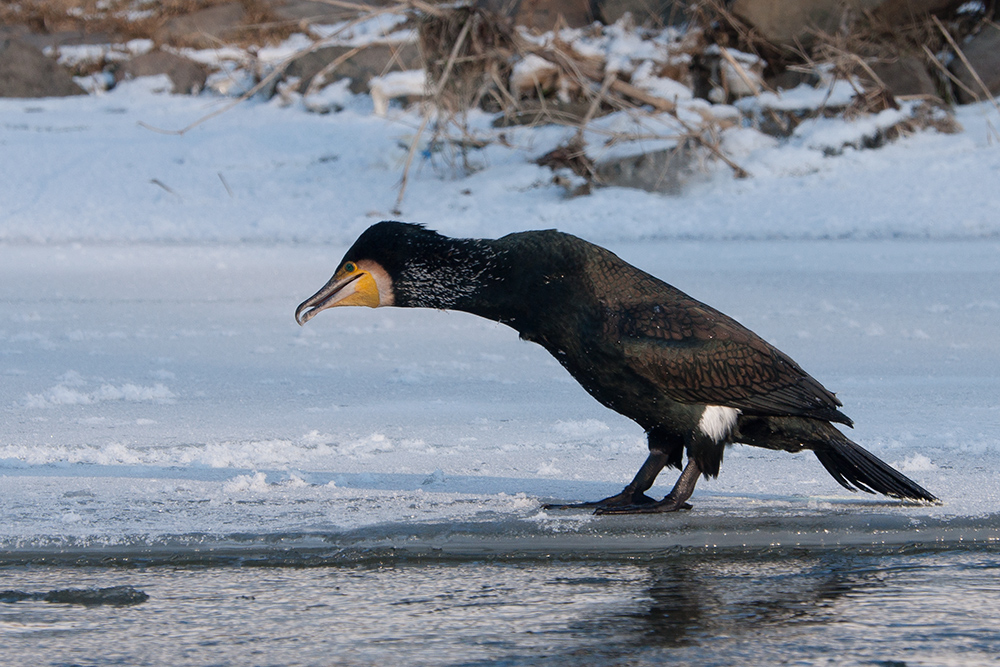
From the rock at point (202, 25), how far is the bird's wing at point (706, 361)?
13.8 metres

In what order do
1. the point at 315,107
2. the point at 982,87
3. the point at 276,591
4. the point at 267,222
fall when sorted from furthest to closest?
the point at 315,107, the point at 982,87, the point at 267,222, the point at 276,591

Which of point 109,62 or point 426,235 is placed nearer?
point 426,235

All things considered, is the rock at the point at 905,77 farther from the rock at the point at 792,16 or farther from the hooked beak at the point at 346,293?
the hooked beak at the point at 346,293

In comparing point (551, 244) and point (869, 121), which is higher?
point (869, 121)

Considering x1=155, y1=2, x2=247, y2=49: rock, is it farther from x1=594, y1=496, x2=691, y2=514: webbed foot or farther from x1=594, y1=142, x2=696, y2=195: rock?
x1=594, y1=496, x2=691, y2=514: webbed foot

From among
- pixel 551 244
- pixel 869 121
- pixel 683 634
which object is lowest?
pixel 683 634

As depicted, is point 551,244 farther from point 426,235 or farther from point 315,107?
point 315,107

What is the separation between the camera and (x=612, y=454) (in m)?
4.09

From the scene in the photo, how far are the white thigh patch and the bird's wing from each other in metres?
0.06

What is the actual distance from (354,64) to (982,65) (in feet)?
24.7

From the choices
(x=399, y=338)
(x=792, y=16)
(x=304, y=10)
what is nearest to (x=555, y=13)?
(x=792, y=16)

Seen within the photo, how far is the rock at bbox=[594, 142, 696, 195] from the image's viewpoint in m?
11.7

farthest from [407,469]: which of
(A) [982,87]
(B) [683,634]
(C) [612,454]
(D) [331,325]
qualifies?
(A) [982,87]

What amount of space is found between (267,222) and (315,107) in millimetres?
3518
